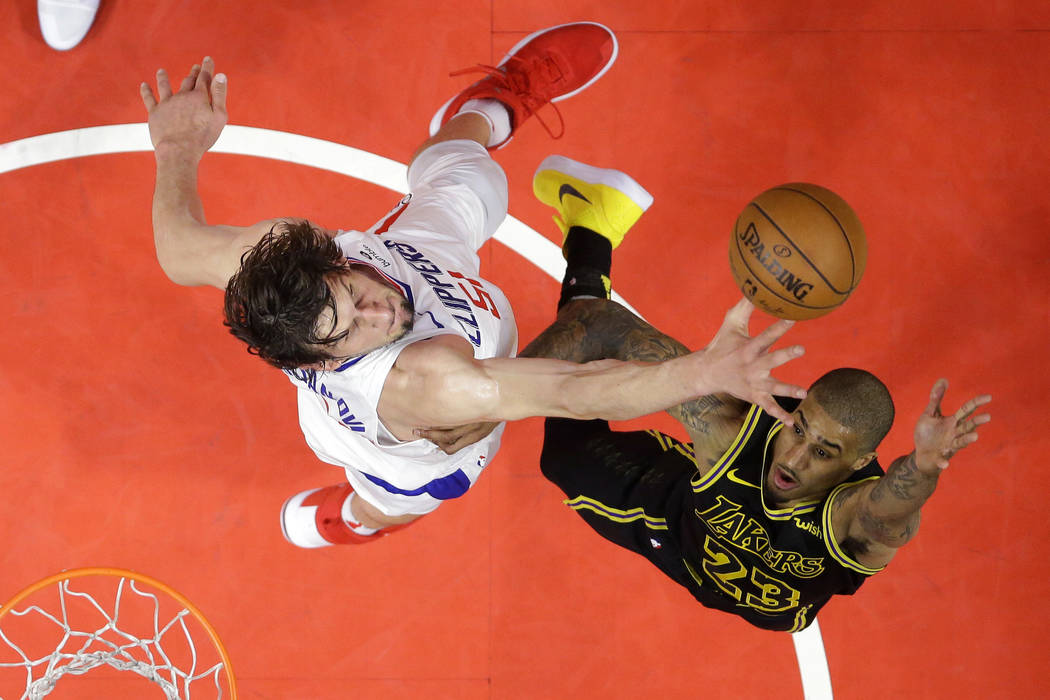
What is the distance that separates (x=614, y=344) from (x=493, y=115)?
4.14ft

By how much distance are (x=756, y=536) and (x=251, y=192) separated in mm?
3163

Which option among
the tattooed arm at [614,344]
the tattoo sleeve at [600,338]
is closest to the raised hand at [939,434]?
the tattooed arm at [614,344]

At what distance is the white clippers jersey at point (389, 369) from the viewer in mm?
2689

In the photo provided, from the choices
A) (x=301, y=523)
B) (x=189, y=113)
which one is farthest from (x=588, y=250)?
(x=301, y=523)

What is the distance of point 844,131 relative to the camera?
176 inches

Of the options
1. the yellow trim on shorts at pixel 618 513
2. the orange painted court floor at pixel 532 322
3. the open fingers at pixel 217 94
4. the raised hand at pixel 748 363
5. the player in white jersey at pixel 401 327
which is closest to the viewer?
the raised hand at pixel 748 363

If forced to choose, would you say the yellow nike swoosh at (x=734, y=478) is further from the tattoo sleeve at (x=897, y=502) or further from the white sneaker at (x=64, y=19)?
the white sneaker at (x=64, y=19)

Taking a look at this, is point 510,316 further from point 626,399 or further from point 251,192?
point 251,192

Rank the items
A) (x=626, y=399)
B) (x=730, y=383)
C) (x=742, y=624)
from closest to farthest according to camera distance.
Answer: (x=730, y=383)
(x=626, y=399)
(x=742, y=624)

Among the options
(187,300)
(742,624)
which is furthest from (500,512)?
(187,300)

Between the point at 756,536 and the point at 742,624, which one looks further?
the point at 742,624

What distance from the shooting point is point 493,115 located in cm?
392

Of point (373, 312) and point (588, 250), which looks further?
point (588, 250)

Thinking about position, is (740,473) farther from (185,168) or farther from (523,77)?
(185,168)
